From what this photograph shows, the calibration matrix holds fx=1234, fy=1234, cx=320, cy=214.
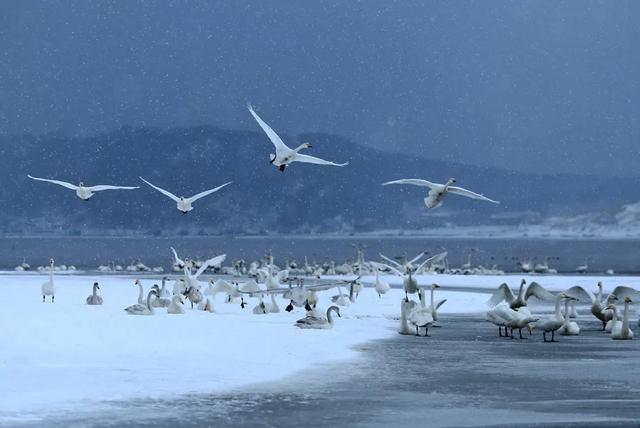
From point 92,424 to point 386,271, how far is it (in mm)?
58642

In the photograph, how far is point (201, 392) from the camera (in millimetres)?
19344

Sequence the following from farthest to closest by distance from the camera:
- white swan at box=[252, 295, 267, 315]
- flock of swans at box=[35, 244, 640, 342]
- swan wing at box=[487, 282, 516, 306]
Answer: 1. white swan at box=[252, 295, 267, 315]
2. swan wing at box=[487, 282, 516, 306]
3. flock of swans at box=[35, 244, 640, 342]

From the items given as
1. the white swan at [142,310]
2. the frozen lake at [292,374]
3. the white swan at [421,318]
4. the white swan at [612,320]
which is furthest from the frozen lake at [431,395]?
the white swan at [142,310]

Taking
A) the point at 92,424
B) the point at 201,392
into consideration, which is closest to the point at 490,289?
the point at 201,392

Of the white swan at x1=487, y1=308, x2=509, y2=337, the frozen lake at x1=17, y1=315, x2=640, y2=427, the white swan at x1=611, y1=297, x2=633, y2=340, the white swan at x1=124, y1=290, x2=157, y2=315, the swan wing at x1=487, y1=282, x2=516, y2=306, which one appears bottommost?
the frozen lake at x1=17, y1=315, x2=640, y2=427

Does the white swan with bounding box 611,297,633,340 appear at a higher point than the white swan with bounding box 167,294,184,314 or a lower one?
lower

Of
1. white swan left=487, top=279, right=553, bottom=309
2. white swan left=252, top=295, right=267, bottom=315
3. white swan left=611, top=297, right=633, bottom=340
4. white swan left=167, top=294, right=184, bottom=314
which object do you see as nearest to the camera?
white swan left=611, top=297, right=633, bottom=340

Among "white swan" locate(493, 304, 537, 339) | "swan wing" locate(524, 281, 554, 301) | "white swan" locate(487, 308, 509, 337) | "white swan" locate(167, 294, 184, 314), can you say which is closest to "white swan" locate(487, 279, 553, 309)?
"swan wing" locate(524, 281, 554, 301)

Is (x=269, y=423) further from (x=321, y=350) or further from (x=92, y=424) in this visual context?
(x=321, y=350)

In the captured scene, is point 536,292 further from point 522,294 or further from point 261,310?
point 261,310

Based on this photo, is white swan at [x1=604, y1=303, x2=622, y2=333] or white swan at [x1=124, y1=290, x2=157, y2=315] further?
white swan at [x1=124, y1=290, x2=157, y2=315]

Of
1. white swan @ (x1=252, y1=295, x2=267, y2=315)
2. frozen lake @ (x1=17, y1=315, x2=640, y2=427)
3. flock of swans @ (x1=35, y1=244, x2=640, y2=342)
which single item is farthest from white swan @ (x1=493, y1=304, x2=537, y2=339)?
white swan @ (x1=252, y1=295, x2=267, y2=315)

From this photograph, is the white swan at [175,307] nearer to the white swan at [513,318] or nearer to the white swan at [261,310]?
the white swan at [261,310]

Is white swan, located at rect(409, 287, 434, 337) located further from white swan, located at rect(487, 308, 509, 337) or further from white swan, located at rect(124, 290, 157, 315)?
white swan, located at rect(124, 290, 157, 315)
